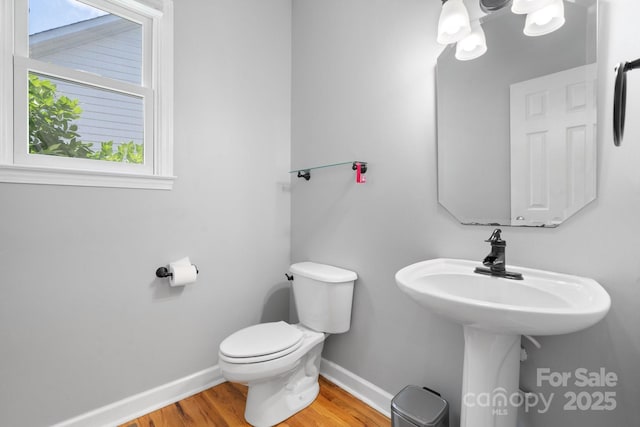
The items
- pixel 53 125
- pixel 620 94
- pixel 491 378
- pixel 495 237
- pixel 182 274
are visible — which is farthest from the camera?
pixel 182 274

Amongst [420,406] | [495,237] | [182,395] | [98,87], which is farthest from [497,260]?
[98,87]

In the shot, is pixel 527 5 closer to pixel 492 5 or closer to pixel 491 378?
pixel 492 5

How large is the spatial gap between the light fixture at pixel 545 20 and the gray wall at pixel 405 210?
0.43ft

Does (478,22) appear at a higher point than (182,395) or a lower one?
higher

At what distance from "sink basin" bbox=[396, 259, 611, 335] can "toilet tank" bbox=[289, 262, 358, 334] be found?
574mm

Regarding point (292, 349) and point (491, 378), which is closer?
point (491, 378)

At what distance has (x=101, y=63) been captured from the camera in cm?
152

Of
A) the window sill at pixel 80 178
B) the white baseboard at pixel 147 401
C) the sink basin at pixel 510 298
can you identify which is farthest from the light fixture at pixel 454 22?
the white baseboard at pixel 147 401

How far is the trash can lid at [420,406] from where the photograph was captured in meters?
1.19

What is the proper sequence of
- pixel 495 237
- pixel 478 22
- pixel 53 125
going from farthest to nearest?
pixel 53 125 < pixel 478 22 < pixel 495 237

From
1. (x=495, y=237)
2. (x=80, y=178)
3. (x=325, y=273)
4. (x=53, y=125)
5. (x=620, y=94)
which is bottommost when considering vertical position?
(x=325, y=273)

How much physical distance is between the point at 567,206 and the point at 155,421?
2.14 meters

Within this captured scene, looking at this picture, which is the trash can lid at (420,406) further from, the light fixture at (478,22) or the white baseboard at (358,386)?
the light fixture at (478,22)

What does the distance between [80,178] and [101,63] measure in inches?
24.6
